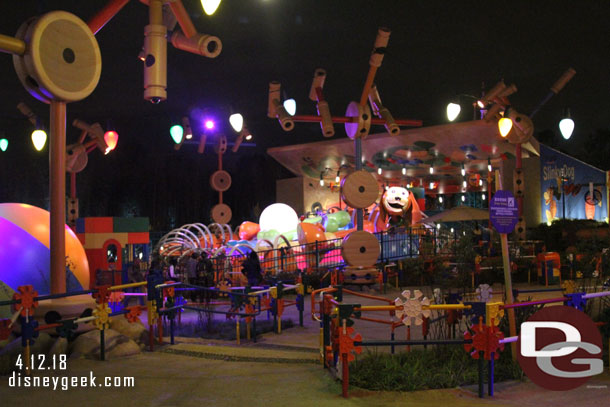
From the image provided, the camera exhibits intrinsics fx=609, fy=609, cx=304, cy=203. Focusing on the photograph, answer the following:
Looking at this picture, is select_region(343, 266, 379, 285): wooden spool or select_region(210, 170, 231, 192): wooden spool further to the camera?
select_region(210, 170, 231, 192): wooden spool

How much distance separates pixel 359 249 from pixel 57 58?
716cm

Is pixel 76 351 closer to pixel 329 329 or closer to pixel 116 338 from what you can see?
pixel 116 338

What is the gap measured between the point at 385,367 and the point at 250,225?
1794cm

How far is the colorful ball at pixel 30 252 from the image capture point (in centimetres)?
830

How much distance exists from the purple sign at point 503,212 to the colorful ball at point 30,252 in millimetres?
5826

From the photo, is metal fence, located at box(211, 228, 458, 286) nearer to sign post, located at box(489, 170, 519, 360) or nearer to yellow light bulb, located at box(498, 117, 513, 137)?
yellow light bulb, located at box(498, 117, 513, 137)

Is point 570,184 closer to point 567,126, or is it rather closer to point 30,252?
point 567,126

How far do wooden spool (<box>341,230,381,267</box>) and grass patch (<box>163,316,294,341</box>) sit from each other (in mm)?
2178

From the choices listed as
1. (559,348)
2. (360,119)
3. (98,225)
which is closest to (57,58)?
(360,119)

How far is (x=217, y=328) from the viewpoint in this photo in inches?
401

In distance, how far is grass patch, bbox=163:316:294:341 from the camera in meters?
9.68

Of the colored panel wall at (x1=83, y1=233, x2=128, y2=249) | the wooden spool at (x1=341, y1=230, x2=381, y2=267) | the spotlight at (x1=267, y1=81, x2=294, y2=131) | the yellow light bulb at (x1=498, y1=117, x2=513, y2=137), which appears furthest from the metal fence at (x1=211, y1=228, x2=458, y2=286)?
the yellow light bulb at (x1=498, y1=117, x2=513, y2=137)

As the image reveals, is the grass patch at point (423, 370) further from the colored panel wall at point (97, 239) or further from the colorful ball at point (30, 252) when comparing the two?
the colored panel wall at point (97, 239)

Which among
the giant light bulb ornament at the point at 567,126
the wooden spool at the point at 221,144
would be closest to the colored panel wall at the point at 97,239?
the wooden spool at the point at 221,144
